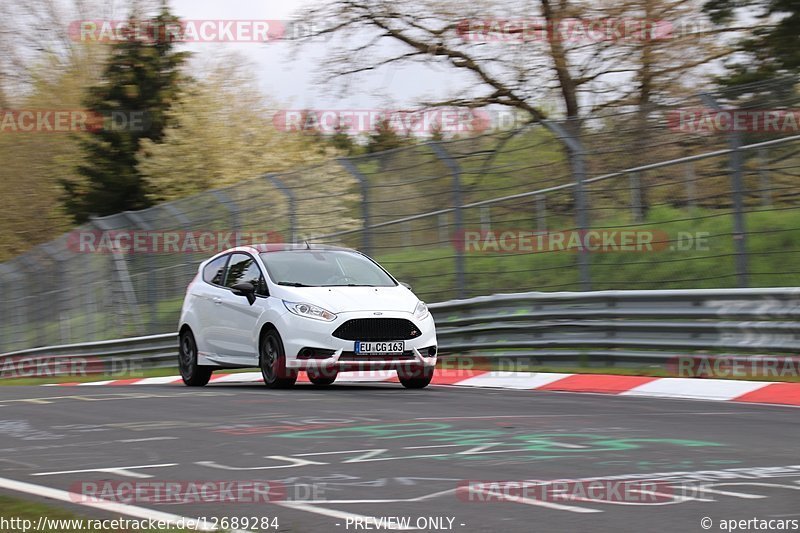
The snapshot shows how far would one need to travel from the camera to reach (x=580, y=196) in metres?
14.1

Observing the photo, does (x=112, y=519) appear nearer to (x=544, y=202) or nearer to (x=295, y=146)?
(x=544, y=202)

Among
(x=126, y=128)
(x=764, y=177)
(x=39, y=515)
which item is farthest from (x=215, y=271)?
(x=126, y=128)

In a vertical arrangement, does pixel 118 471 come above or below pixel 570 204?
below

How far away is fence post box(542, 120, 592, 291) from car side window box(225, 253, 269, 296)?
11.6ft

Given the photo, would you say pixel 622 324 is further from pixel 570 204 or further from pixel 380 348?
pixel 380 348

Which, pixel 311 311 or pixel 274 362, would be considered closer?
pixel 311 311

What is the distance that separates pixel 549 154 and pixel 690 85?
342 inches

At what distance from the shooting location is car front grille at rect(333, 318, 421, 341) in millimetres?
12531

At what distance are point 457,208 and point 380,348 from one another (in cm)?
349

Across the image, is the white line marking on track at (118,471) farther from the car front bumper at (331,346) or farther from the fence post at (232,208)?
the fence post at (232,208)

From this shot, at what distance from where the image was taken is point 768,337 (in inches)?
460

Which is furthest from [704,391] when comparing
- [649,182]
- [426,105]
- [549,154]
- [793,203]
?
[426,105]

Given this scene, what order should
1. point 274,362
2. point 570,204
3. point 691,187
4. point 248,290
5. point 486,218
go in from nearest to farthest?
point 274,362 → point 691,187 → point 248,290 → point 570,204 → point 486,218

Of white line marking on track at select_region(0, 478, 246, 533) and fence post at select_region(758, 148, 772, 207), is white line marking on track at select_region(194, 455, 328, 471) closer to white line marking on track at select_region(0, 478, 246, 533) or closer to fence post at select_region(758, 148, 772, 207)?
white line marking on track at select_region(0, 478, 246, 533)
